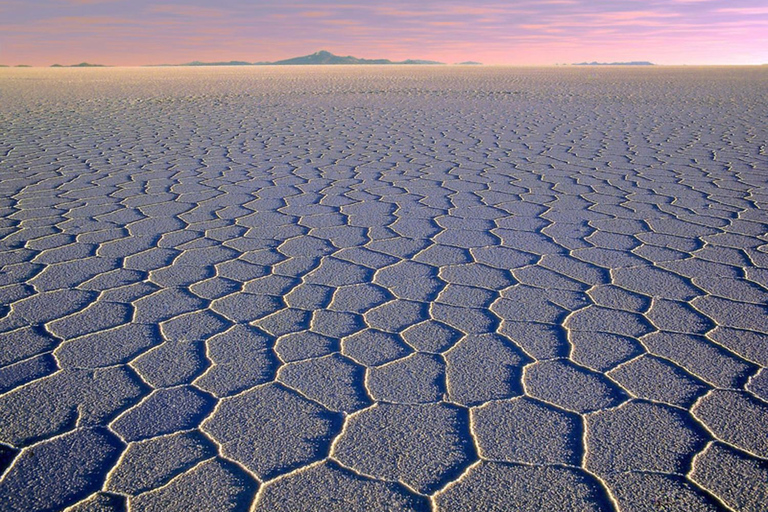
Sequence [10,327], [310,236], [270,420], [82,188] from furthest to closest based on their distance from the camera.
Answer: [82,188] → [310,236] → [10,327] → [270,420]

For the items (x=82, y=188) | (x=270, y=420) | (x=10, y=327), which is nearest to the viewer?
(x=270, y=420)

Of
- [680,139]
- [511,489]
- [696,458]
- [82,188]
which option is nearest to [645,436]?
[696,458]

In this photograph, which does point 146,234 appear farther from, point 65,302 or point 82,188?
point 82,188

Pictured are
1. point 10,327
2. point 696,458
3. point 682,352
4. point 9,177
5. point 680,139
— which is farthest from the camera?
point 680,139

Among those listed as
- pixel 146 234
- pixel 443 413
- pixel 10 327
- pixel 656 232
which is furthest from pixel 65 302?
pixel 656 232

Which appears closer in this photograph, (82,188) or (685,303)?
(685,303)

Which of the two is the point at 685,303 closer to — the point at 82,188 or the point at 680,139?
the point at 82,188
